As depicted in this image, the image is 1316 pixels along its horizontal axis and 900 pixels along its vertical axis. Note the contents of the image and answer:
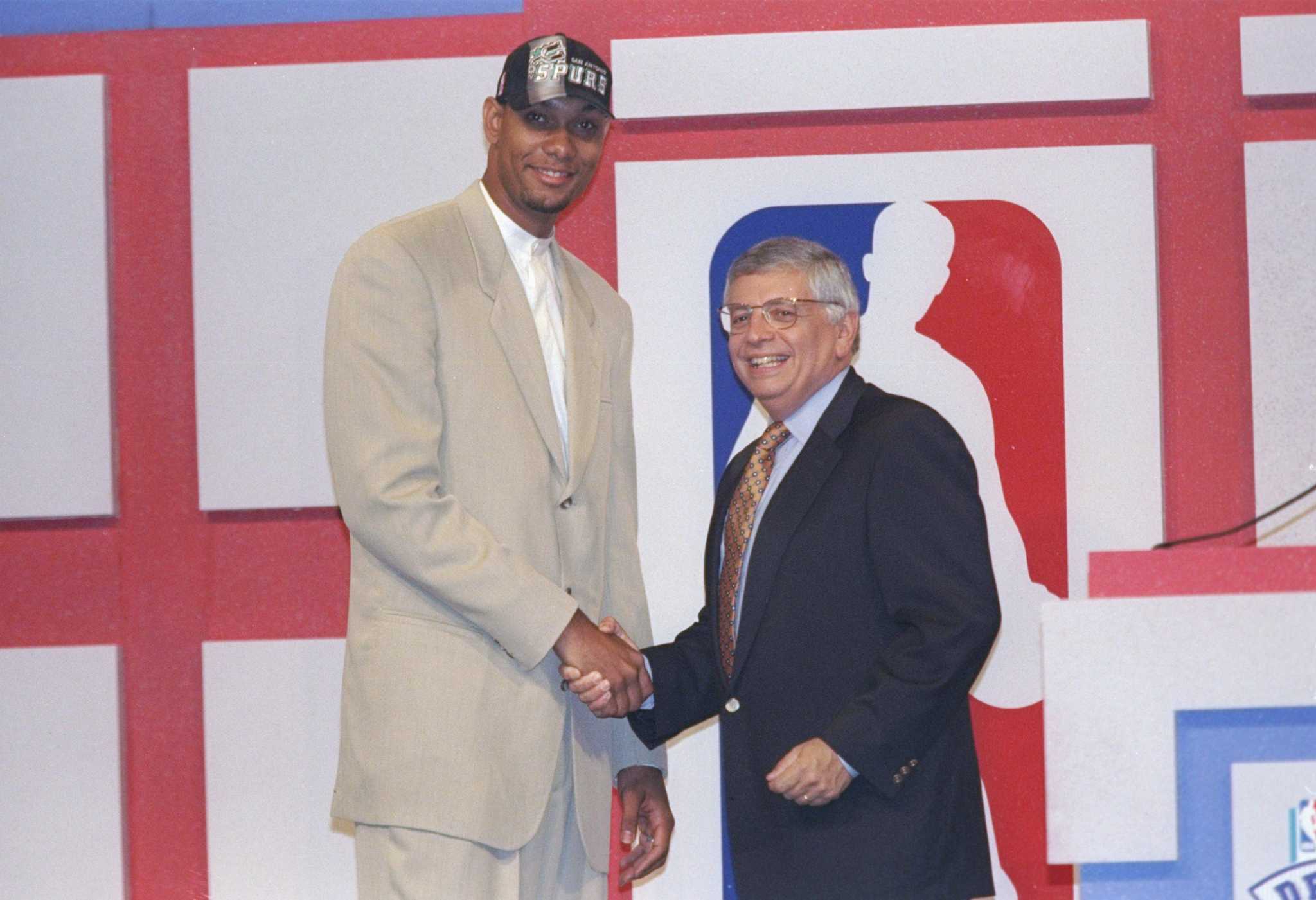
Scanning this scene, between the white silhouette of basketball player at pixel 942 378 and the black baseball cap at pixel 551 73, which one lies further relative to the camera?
the white silhouette of basketball player at pixel 942 378

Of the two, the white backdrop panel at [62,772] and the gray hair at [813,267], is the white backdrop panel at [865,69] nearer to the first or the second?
the gray hair at [813,267]

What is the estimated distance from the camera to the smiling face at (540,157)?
2.69 m

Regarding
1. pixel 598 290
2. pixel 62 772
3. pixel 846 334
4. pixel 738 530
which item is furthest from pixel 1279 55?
pixel 62 772

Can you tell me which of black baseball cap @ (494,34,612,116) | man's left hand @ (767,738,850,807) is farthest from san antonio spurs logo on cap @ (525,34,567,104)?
man's left hand @ (767,738,850,807)

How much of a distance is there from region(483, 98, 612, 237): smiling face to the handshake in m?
0.77

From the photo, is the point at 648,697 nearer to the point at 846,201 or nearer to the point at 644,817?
the point at 644,817

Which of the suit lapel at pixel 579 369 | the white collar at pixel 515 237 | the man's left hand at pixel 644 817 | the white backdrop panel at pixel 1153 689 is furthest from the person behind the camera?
the man's left hand at pixel 644 817

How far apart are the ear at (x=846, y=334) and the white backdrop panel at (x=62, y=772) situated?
203 centimetres

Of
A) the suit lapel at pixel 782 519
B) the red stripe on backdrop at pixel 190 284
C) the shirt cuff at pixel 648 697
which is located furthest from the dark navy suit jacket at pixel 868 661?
the red stripe on backdrop at pixel 190 284

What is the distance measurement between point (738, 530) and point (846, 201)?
1.17 meters

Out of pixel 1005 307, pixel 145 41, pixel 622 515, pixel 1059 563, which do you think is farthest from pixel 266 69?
pixel 1059 563

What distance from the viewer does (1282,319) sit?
348cm

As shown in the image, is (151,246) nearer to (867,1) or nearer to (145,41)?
(145,41)

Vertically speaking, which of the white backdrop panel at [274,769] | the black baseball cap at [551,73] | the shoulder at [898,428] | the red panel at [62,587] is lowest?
the white backdrop panel at [274,769]
